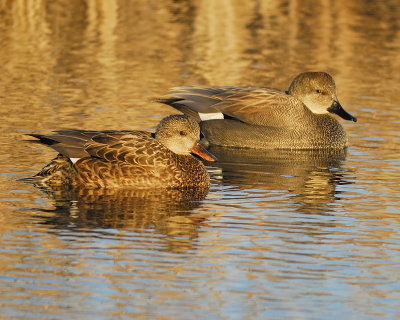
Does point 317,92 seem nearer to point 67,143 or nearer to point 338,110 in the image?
point 338,110

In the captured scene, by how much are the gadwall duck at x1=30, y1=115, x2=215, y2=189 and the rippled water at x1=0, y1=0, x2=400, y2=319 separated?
235 mm

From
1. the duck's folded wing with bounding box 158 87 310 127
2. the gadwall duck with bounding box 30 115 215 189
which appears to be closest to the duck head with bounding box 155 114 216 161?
the gadwall duck with bounding box 30 115 215 189

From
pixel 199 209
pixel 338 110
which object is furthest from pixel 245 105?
pixel 199 209

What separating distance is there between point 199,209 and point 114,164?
1124mm

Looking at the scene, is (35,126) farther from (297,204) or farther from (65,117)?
(297,204)

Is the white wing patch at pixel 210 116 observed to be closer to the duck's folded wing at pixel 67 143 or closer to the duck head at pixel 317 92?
the duck head at pixel 317 92

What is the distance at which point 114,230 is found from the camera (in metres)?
8.63

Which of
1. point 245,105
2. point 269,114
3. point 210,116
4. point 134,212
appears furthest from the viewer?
point 210,116

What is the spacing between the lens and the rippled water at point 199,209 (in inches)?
277

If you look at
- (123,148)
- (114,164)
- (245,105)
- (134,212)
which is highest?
(123,148)

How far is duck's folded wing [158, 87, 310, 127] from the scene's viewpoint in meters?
13.3

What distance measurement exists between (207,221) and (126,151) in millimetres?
1516

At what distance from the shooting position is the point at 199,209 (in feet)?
31.6

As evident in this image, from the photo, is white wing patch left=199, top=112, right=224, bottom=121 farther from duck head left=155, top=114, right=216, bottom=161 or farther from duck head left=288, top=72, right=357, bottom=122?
duck head left=155, top=114, right=216, bottom=161
